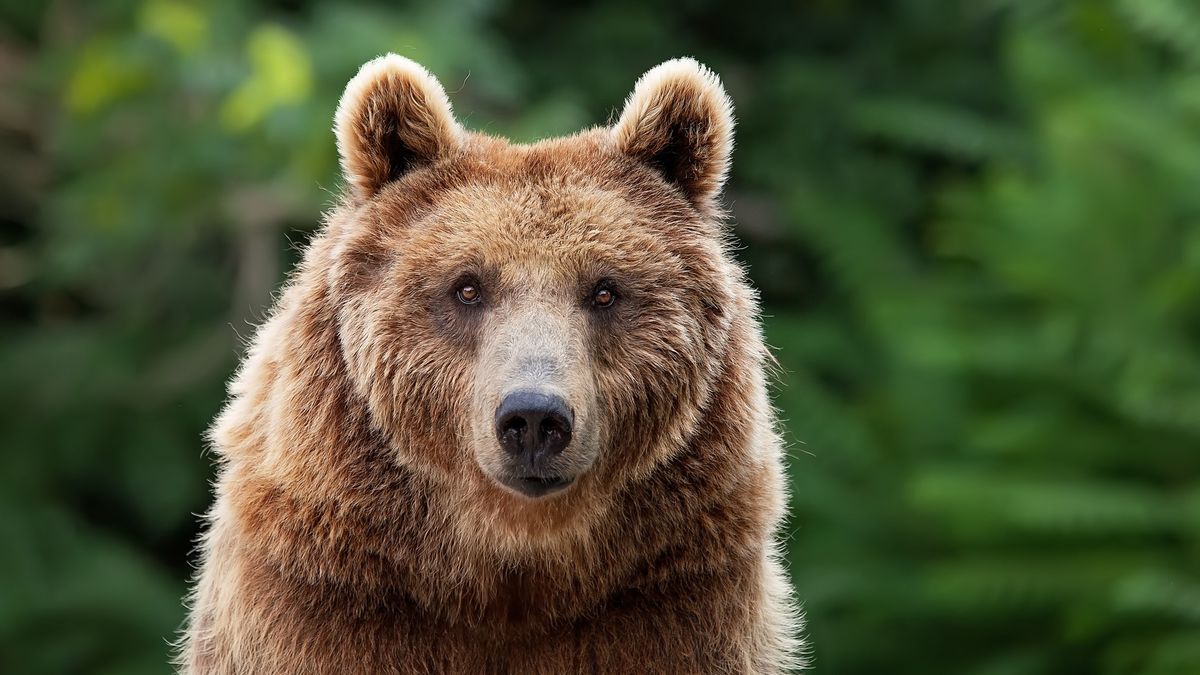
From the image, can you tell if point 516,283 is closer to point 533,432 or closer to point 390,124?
point 533,432

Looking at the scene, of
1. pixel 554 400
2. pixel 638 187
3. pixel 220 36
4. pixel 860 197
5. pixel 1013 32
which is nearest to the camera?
pixel 554 400

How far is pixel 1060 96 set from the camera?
12.3 meters

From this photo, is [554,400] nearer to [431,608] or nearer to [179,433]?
[431,608]

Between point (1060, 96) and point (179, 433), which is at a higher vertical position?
point (1060, 96)

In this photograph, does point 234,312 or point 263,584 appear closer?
point 263,584

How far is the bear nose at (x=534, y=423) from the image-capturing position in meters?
4.39

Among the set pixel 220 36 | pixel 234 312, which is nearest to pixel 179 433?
pixel 234 312

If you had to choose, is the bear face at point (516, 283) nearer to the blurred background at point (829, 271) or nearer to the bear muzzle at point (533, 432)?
the bear muzzle at point (533, 432)

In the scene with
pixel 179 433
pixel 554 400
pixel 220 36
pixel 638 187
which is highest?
pixel 220 36

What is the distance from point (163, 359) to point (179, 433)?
0.63 meters

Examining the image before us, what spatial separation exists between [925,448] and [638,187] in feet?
26.3

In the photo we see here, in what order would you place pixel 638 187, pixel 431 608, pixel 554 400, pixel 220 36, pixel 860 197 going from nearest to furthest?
1. pixel 554 400
2. pixel 431 608
3. pixel 638 187
4. pixel 220 36
5. pixel 860 197

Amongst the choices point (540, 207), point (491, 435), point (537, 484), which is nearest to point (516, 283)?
point (540, 207)

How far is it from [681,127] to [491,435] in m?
1.19
